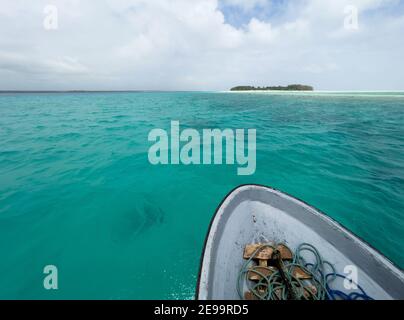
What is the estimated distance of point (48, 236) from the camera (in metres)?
5.49

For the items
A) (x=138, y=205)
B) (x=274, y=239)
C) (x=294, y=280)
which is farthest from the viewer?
(x=138, y=205)

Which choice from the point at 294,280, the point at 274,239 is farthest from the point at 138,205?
the point at 294,280

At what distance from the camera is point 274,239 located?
14.2 ft

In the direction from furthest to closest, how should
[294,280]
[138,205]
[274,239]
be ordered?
[138,205] → [274,239] → [294,280]

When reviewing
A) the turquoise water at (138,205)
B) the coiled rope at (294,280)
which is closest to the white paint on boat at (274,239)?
the coiled rope at (294,280)

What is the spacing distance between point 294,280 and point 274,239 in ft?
3.34

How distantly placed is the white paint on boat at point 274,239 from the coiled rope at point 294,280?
0.16m

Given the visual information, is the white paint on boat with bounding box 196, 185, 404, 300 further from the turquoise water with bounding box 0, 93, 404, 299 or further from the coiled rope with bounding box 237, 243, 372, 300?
the turquoise water with bounding box 0, 93, 404, 299

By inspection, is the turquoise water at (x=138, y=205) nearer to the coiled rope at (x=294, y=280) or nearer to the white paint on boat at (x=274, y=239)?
the white paint on boat at (x=274, y=239)

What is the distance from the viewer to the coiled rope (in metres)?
3.14

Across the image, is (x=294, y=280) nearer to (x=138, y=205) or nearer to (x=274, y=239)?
(x=274, y=239)

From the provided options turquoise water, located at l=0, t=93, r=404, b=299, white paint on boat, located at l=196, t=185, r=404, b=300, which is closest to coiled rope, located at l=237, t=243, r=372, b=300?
white paint on boat, located at l=196, t=185, r=404, b=300
